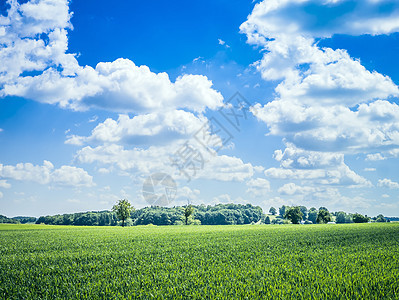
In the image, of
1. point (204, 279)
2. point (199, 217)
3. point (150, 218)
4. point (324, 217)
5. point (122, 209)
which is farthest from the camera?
point (199, 217)

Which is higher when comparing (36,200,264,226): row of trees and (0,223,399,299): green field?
(0,223,399,299): green field

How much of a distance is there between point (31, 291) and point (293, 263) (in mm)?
12864

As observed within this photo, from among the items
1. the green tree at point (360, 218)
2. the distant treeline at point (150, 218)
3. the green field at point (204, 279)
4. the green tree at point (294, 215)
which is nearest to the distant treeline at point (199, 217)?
the distant treeline at point (150, 218)

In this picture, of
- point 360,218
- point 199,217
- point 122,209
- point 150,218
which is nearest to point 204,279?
point 122,209

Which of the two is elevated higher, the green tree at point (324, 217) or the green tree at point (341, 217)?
the green tree at point (324, 217)

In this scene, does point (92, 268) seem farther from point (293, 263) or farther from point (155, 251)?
point (293, 263)

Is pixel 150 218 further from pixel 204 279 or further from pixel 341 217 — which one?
pixel 204 279

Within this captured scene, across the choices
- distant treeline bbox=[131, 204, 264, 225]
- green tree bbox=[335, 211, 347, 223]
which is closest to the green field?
distant treeline bbox=[131, 204, 264, 225]

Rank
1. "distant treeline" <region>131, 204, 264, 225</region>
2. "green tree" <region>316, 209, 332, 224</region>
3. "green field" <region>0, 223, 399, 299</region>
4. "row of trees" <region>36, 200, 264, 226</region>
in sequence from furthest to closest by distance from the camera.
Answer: "distant treeline" <region>131, 204, 264, 225</region>, "row of trees" <region>36, 200, 264, 226</region>, "green tree" <region>316, 209, 332, 224</region>, "green field" <region>0, 223, 399, 299</region>

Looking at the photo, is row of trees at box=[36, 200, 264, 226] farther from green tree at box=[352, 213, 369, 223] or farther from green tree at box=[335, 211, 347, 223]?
green tree at box=[335, 211, 347, 223]

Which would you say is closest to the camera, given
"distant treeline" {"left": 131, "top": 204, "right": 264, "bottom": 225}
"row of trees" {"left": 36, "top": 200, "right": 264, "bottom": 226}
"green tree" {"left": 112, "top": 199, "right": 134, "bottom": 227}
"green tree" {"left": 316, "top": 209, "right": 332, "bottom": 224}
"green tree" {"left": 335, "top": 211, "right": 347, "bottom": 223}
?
"green tree" {"left": 112, "top": 199, "right": 134, "bottom": 227}

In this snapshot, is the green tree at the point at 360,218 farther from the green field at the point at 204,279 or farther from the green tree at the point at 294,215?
the green field at the point at 204,279

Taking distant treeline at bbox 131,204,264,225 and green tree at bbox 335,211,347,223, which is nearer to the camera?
distant treeline at bbox 131,204,264,225

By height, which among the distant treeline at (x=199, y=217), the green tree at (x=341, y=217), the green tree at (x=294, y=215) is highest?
the green tree at (x=294, y=215)
